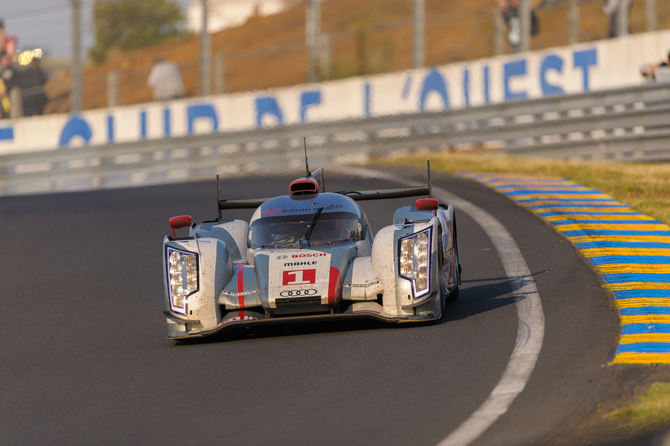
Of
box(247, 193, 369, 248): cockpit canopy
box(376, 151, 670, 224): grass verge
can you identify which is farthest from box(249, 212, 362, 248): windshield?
box(376, 151, 670, 224): grass verge

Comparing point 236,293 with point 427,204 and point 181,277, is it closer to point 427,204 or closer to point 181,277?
point 181,277

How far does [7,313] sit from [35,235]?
4.17 m

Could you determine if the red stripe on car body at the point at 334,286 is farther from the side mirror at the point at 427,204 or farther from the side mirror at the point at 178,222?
the side mirror at the point at 178,222

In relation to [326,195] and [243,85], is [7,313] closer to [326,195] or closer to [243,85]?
[326,195]

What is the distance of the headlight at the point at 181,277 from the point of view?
6970 mm

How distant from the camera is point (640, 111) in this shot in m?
16.8

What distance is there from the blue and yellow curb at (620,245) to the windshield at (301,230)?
2.09m

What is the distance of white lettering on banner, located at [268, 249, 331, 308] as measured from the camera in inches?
261

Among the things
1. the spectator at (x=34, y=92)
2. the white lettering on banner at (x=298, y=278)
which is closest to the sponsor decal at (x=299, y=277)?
the white lettering on banner at (x=298, y=278)

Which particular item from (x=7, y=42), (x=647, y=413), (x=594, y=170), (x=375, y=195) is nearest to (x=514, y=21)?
(x=594, y=170)

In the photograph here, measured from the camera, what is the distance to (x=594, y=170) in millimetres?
15125

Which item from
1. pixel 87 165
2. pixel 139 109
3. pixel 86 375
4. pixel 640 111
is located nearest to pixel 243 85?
pixel 139 109

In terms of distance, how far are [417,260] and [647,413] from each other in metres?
2.61

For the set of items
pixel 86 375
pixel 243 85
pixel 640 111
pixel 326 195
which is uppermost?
pixel 243 85
